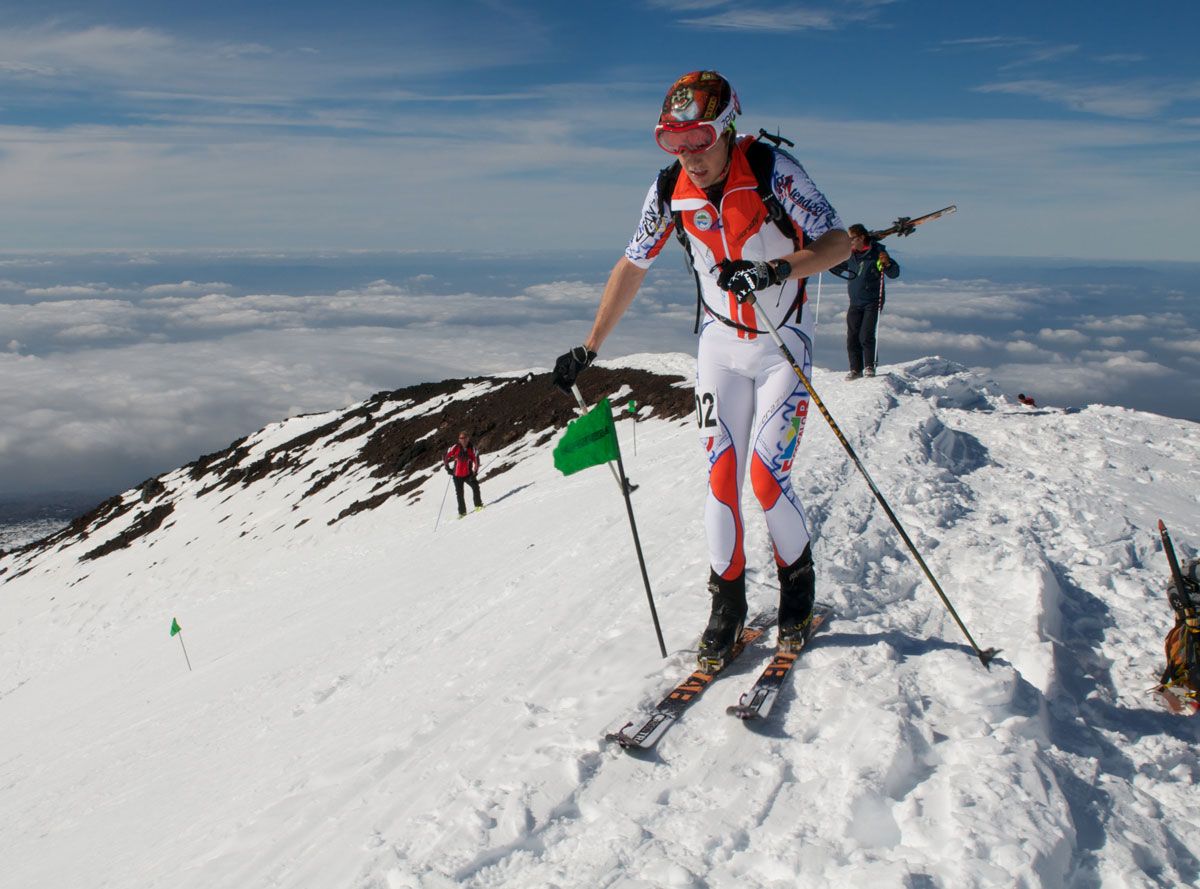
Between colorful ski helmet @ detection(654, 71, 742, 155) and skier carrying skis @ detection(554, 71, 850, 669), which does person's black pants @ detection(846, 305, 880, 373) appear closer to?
skier carrying skis @ detection(554, 71, 850, 669)

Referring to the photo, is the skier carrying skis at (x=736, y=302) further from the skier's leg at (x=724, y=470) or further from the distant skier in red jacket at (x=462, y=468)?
the distant skier in red jacket at (x=462, y=468)

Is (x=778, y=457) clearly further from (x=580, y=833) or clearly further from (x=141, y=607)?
(x=141, y=607)

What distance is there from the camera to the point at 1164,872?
120 inches

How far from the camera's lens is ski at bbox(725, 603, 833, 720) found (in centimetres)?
397

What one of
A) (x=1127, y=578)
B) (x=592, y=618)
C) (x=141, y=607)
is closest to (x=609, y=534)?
(x=592, y=618)

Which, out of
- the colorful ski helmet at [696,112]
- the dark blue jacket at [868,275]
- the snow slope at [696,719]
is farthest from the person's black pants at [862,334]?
the colorful ski helmet at [696,112]

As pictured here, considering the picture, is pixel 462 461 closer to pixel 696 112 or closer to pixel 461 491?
pixel 461 491

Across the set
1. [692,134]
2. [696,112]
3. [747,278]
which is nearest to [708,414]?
[747,278]

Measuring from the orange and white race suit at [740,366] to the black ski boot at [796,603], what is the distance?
3.8 inches

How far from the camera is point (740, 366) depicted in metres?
4.58

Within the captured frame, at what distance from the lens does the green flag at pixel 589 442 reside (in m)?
4.93

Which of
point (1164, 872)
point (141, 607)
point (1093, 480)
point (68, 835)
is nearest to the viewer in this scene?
point (1164, 872)

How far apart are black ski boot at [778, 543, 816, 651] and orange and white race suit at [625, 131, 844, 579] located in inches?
3.8

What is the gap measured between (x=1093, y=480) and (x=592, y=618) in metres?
7.42
